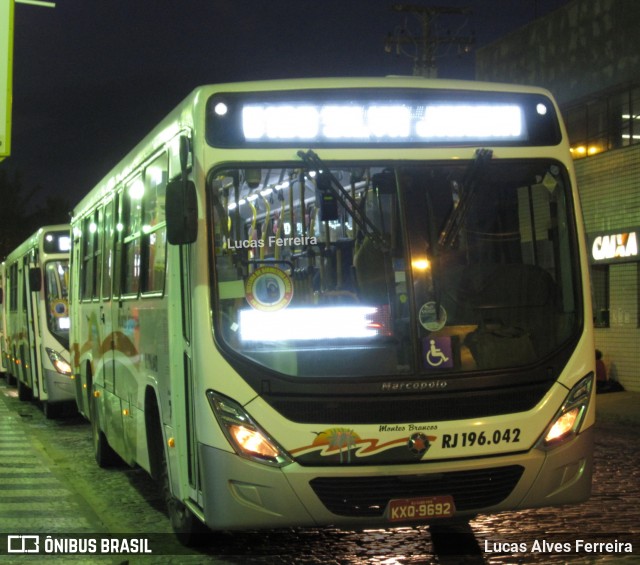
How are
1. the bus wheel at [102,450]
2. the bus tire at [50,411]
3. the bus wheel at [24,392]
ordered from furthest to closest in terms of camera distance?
the bus wheel at [24,392] < the bus tire at [50,411] < the bus wheel at [102,450]

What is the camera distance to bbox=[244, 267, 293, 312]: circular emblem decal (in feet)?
21.9

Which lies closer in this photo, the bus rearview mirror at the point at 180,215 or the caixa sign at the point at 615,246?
the bus rearview mirror at the point at 180,215

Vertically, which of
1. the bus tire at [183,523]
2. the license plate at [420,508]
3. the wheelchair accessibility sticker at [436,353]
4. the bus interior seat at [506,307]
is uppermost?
the bus interior seat at [506,307]

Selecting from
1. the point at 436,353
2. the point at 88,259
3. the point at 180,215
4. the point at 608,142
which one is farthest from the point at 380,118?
the point at 608,142

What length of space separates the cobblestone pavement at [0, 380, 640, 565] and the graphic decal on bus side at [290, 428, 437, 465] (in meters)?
1.03

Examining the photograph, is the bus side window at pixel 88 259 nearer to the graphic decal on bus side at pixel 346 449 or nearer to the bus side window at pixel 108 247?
the bus side window at pixel 108 247

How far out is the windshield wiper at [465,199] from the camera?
6766 mm

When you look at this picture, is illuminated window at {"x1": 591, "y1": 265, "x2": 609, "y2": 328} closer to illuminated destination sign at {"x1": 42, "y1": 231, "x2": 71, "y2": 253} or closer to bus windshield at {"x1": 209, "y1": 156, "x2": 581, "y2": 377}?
illuminated destination sign at {"x1": 42, "y1": 231, "x2": 71, "y2": 253}

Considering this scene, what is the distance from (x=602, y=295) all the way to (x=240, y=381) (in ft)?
52.5

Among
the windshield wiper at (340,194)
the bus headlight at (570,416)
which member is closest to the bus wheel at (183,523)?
the windshield wiper at (340,194)

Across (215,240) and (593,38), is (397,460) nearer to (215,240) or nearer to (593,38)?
(215,240)

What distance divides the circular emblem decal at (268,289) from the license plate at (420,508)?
1.37 metres

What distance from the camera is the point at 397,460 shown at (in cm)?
651

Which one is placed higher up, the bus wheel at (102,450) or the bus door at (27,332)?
the bus door at (27,332)
